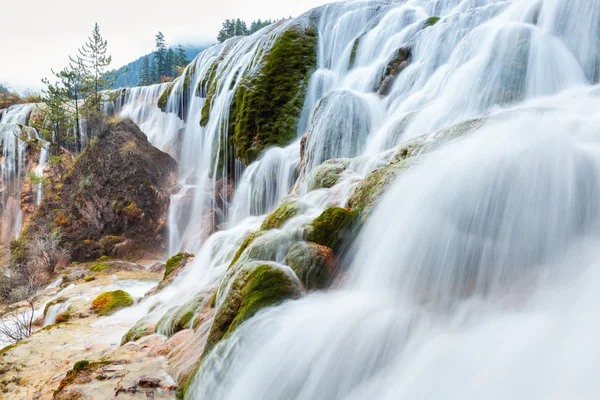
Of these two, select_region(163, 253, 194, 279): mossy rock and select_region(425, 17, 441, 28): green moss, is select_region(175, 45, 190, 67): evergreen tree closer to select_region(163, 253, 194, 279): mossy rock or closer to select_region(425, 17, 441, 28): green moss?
select_region(425, 17, 441, 28): green moss

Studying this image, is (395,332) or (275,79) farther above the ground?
(275,79)

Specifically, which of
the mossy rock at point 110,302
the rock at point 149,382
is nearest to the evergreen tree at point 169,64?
the mossy rock at point 110,302

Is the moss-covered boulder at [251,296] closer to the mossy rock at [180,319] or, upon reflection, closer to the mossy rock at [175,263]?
the mossy rock at [180,319]

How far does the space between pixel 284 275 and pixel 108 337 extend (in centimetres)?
516

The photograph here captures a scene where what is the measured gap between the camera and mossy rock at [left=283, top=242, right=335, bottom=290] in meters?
4.46

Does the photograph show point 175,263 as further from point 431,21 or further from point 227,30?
point 227,30

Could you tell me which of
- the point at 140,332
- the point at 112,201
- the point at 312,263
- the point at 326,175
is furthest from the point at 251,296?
the point at 112,201

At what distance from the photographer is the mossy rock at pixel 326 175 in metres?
7.79

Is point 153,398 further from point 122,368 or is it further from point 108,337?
point 108,337

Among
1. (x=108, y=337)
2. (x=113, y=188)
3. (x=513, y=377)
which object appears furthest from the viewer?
(x=113, y=188)

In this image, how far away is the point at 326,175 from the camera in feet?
26.2

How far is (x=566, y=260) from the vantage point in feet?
10.9

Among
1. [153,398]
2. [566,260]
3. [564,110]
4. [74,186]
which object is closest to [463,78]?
[564,110]

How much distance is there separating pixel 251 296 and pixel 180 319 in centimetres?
230
